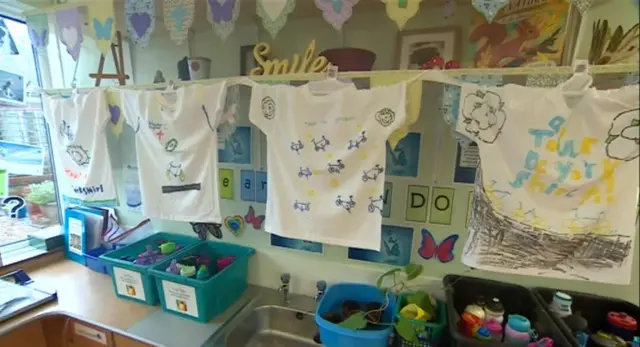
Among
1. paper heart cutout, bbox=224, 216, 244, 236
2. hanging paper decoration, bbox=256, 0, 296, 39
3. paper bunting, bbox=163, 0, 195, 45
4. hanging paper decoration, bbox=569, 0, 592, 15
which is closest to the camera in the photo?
hanging paper decoration, bbox=569, 0, 592, 15

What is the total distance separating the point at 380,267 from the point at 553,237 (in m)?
0.67

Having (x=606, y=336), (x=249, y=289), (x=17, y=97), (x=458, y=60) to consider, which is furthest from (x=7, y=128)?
(x=606, y=336)

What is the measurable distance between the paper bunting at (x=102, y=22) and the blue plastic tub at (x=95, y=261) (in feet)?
3.71

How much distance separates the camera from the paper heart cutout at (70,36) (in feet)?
4.71

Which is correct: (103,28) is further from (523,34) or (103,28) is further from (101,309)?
(523,34)

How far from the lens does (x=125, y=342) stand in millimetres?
1273

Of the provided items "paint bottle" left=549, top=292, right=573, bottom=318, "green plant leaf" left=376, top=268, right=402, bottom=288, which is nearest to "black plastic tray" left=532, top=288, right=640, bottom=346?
"paint bottle" left=549, top=292, right=573, bottom=318

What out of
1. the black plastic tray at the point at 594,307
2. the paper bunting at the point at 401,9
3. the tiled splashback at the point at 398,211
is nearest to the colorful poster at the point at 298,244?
the tiled splashback at the point at 398,211

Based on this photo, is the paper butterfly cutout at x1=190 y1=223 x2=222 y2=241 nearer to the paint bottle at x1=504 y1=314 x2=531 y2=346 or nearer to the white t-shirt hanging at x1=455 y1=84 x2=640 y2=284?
the white t-shirt hanging at x1=455 y1=84 x2=640 y2=284

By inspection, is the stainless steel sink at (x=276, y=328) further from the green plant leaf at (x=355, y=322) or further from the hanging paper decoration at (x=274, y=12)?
the hanging paper decoration at (x=274, y=12)

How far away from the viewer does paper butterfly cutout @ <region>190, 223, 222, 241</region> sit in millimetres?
1697

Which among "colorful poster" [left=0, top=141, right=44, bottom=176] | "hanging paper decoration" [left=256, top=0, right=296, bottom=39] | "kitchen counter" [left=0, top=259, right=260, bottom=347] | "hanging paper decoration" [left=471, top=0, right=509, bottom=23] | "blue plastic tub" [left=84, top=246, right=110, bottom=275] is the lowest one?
"kitchen counter" [left=0, top=259, right=260, bottom=347]

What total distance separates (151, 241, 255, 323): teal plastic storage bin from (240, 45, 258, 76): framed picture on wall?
0.88m

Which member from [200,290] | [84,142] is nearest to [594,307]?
[200,290]
